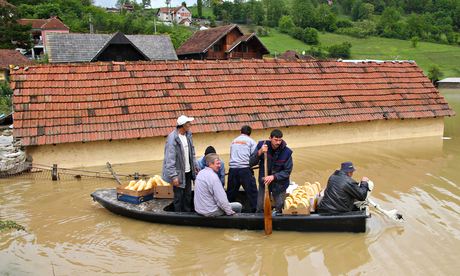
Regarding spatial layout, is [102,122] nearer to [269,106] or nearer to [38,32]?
[269,106]

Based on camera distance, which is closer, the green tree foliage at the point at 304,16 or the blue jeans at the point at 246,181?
the blue jeans at the point at 246,181

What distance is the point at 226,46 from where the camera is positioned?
37062 mm

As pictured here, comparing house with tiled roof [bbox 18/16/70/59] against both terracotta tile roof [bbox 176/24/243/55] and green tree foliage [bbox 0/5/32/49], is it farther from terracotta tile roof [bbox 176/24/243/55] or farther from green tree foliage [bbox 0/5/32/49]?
terracotta tile roof [bbox 176/24/243/55]

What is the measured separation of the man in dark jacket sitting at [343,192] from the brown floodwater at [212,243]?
50 centimetres

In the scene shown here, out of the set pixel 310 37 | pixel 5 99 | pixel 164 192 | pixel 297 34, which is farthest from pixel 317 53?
pixel 164 192

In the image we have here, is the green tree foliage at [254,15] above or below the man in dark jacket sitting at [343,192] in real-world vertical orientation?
above

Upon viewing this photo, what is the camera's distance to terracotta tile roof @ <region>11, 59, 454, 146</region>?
1259cm

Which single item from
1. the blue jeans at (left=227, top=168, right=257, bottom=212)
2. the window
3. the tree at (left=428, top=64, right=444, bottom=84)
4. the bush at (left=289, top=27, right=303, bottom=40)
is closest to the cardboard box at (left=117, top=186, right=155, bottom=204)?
the blue jeans at (left=227, top=168, right=257, bottom=212)

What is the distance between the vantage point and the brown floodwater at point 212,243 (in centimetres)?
662

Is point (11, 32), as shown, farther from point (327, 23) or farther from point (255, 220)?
point (327, 23)

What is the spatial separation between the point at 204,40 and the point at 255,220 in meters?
32.0

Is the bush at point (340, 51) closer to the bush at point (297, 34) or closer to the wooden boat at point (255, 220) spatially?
the bush at point (297, 34)

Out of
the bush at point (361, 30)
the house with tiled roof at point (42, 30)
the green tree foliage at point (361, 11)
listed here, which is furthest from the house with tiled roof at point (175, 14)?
the green tree foliage at point (361, 11)

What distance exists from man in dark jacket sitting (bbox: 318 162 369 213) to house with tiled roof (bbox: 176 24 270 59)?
96.3 ft
